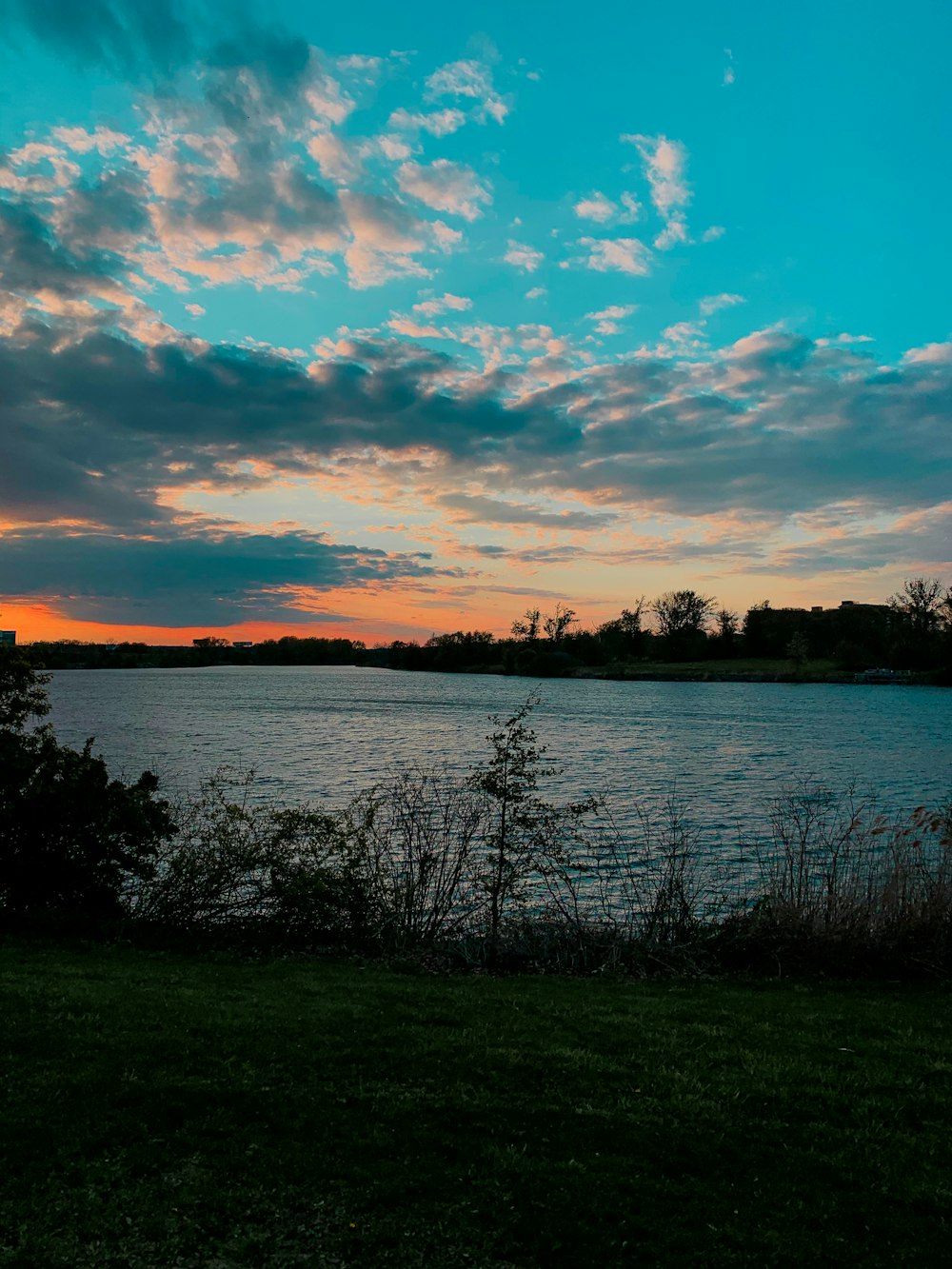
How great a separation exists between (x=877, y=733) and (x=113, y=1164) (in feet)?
215

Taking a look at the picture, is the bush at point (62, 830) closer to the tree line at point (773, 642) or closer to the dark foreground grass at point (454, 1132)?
the dark foreground grass at point (454, 1132)

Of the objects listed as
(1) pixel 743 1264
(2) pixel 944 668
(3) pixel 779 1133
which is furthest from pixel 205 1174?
(2) pixel 944 668

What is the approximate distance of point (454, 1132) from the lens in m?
6.46

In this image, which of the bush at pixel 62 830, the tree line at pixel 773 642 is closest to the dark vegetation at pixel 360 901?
the bush at pixel 62 830

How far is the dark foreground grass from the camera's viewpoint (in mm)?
5129

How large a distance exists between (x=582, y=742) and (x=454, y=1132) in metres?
49.6

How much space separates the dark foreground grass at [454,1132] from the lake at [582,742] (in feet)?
59.3

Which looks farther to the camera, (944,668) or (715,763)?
(944,668)

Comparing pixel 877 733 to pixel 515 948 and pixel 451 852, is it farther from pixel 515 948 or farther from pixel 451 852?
pixel 515 948

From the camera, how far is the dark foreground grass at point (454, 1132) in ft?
16.8

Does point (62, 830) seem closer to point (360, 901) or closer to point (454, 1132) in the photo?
point (360, 901)

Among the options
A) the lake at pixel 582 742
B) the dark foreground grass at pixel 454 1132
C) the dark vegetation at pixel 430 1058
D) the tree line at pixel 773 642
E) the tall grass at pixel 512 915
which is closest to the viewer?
the dark foreground grass at pixel 454 1132

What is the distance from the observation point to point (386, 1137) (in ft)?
20.6

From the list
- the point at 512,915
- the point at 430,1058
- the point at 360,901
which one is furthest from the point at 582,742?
the point at 430,1058
